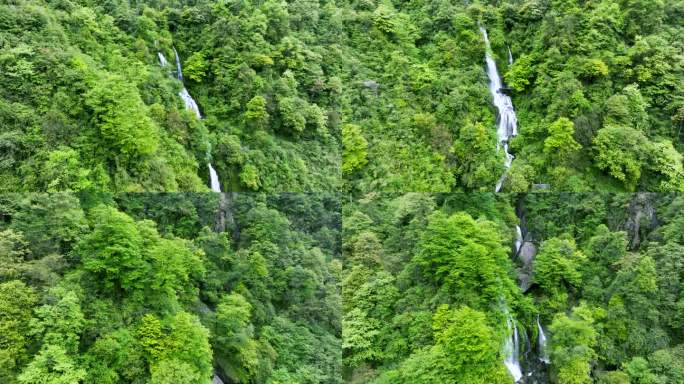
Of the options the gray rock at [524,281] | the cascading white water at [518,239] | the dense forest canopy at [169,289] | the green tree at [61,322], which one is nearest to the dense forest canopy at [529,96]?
the cascading white water at [518,239]

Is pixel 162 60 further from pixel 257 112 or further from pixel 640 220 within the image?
pixel 640 220

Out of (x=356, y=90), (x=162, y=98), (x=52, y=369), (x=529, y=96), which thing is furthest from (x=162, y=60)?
(x=529, y=96)

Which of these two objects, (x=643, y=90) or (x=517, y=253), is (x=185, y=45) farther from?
(x=643, y=90)

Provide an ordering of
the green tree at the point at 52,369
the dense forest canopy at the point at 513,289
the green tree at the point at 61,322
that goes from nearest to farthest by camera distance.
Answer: the green tree at the point at 52,369, the green tree at the point at 61,322, the dense forest canopy at the point at 513,289

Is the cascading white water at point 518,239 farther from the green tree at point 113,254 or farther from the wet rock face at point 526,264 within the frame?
the green tree at point 113,254

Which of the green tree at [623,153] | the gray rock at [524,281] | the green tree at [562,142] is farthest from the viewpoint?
the green tree at [562,142]

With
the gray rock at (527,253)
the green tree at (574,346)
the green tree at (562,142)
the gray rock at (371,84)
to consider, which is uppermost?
the green tree at (562,142)

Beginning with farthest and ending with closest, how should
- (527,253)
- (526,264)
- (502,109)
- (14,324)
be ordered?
(502,109), (527,253), (526,264), (14,324)
